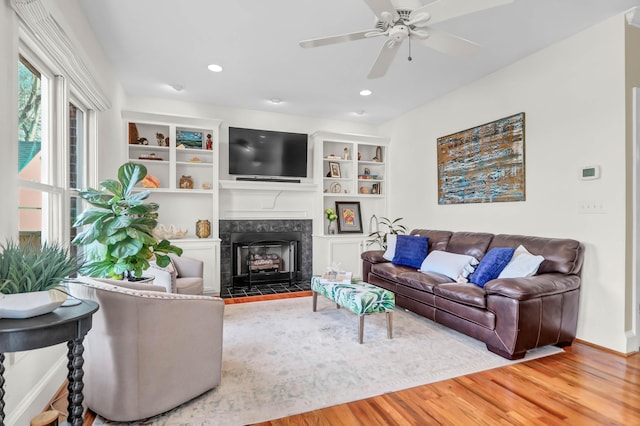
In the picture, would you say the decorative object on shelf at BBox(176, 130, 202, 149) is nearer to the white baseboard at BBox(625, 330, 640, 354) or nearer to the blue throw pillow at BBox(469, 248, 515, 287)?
the blue throw pillow at BBox(469, 248, 515, 287)

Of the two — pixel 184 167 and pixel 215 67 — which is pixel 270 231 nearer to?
pixel 184 167

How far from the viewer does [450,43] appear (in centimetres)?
233

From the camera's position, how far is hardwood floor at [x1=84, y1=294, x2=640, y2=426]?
185 cm

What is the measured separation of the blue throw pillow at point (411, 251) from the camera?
13.7 feet

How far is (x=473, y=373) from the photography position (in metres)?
2.40

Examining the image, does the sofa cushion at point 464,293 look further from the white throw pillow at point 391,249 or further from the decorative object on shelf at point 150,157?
the decorative object on shelf at point 150,157

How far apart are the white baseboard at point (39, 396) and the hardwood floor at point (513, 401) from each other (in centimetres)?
27

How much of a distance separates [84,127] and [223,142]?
210cm

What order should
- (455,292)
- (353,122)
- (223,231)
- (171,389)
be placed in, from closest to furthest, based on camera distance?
(171,389), (455,292), (223,231), (353,122)

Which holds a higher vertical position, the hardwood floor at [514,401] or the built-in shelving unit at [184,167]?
the built-in shelving unit at [184,167]

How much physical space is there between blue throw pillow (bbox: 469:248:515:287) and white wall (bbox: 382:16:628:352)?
560 millimetres

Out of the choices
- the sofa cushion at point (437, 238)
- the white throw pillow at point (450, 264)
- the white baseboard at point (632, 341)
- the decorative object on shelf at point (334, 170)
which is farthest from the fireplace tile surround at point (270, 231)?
the white baseboard at point (632, 341)

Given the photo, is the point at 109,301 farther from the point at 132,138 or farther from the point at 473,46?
the point at 132,138

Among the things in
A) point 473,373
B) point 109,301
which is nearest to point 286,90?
point 109,301
